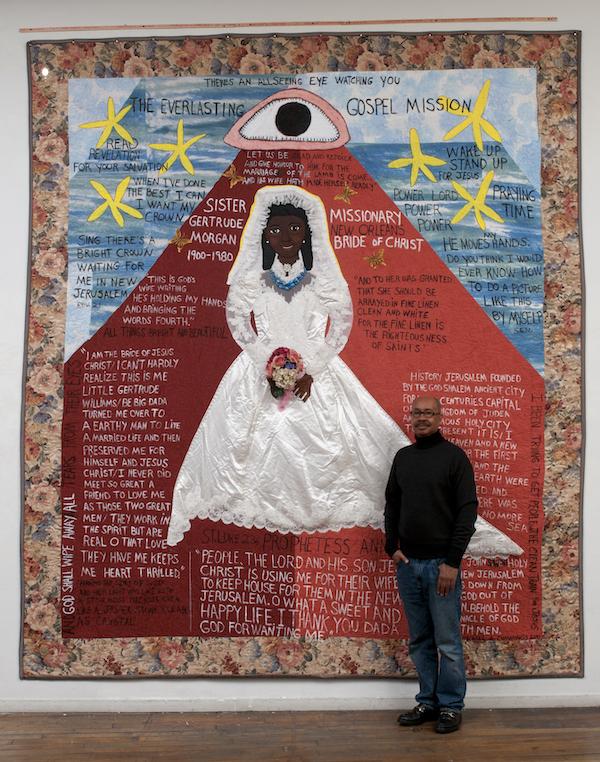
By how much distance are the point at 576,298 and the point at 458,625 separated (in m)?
1.58

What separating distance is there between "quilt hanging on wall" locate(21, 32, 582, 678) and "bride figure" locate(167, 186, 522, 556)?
0.01 metres

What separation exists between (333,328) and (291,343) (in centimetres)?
21

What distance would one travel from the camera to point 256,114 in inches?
163

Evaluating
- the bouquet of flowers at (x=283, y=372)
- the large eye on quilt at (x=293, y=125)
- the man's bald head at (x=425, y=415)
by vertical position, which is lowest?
the man's bald head at (x=425, y=415)

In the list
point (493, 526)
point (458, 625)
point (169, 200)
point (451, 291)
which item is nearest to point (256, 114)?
point (169, 200)

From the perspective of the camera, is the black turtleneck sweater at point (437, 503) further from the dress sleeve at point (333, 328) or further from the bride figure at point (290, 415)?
the dress sleeve at point (333, 328)

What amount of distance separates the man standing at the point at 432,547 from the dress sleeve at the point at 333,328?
0.50 metres

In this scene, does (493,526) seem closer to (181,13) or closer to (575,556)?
(575,556)

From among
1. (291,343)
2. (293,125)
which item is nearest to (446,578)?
(291,343)

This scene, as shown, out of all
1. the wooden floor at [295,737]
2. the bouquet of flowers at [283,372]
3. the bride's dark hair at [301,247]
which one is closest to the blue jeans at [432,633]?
the wooden floor at [295,737]

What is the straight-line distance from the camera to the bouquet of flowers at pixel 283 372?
404 cm

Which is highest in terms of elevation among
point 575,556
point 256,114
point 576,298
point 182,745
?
point 256,114

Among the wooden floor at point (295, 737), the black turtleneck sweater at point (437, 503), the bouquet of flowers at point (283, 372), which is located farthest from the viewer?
the bouquet of flowers at point (283, 372)

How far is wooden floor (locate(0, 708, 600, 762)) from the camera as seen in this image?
357 centimetres
